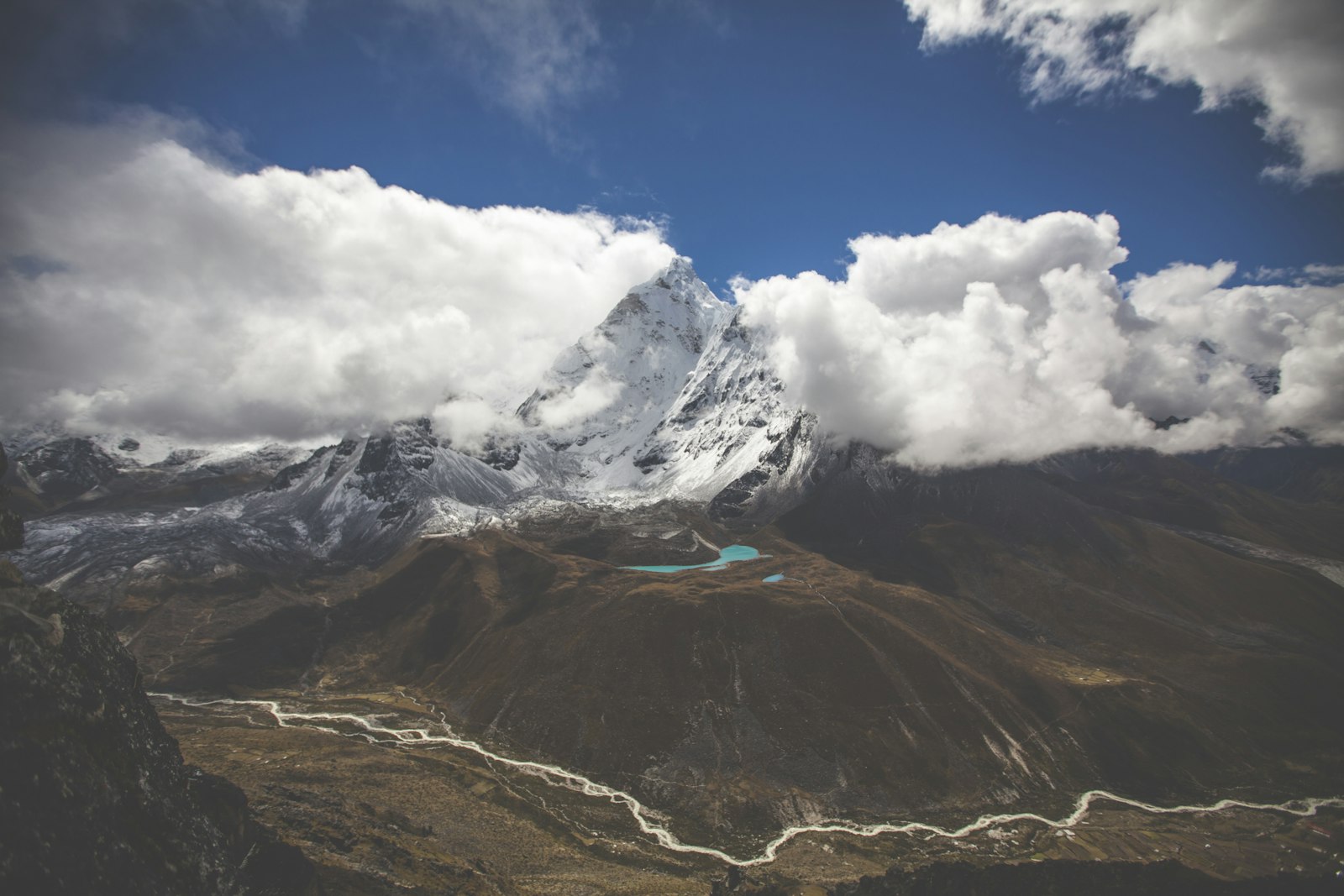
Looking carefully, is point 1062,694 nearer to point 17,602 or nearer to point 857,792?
point 857,792

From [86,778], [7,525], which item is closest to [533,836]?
[86,778]

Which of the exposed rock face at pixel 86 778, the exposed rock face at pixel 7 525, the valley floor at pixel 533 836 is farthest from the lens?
the valley floor at pixel 533 836

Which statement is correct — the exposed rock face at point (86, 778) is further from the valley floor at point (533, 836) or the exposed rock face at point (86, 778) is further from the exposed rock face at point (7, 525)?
the valley floor at point (533, 836)

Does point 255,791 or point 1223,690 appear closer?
point 255,791

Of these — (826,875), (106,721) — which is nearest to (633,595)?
(826,875)

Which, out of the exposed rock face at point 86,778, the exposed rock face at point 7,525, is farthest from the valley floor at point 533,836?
the exposed rock face at point 7,525

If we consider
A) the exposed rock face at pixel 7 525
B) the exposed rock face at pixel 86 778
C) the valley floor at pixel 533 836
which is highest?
the exposed rock face at pixel 7 525

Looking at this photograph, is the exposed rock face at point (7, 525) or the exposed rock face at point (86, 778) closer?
the exposed rock face at point (86, 778)

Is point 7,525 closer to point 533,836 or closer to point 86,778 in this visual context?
point 86,778

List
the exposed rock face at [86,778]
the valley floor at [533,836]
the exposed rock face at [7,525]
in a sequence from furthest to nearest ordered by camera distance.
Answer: the valley floor at [533,836] < the exposed rock face at [7,525] < the exposed rock face at [86,778]
